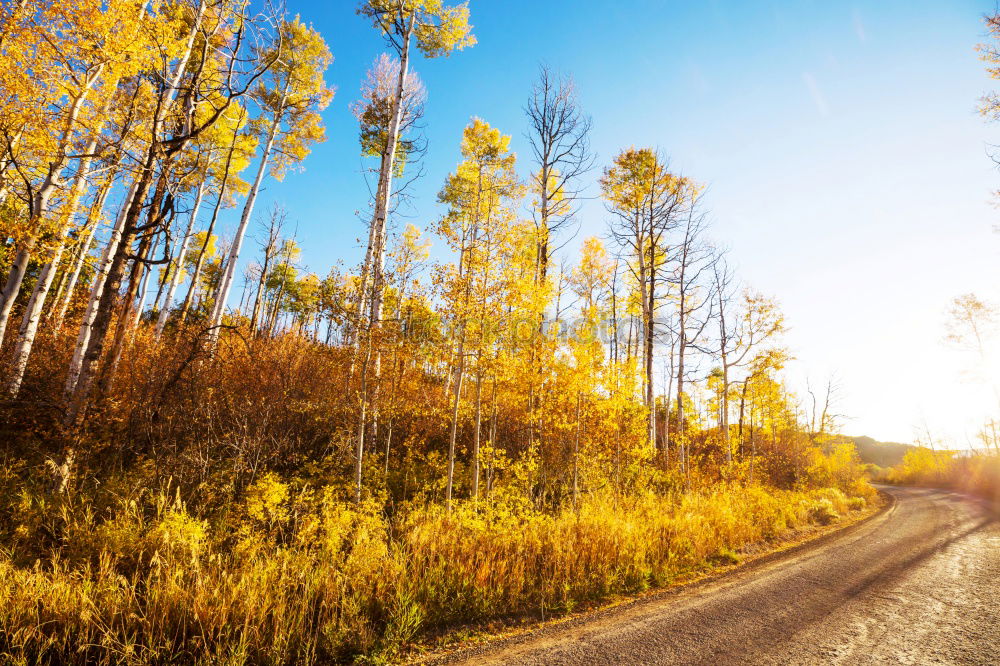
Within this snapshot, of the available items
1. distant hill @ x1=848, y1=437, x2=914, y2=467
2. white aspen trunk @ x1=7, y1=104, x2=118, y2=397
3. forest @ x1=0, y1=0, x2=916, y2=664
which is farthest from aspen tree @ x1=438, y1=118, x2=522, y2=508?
distant hill @ x1=848, y1=437, x2=914, y2=467

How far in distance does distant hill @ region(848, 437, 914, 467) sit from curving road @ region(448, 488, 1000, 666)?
65.4 metres

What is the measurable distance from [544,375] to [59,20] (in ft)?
37.8

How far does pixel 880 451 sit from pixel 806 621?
8175 cm

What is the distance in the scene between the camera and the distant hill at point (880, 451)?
55719 mm

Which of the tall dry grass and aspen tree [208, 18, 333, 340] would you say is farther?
aspen tree [208, 18, 333, 340]

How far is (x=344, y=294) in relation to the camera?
257 inches

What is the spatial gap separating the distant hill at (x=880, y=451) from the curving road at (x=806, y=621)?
65.4m

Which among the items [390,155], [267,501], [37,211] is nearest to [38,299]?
[37,211]

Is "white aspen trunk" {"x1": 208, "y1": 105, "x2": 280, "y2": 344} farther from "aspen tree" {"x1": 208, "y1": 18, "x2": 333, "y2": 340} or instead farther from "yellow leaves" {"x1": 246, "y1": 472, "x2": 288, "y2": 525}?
"yellow leaves" {"x1": 246, "y1": 472, "x2": 288, "y2": 525}

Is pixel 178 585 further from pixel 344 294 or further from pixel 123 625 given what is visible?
pixel 344 294

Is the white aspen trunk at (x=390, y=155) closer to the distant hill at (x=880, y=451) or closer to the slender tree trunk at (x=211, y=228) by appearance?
the slender tree trunk at (x=211, y=228)

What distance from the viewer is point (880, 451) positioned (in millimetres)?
60312

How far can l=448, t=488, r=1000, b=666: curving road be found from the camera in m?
3.58

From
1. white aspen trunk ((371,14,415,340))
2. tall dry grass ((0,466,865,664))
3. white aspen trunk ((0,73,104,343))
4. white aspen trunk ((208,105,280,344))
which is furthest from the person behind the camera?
white aspen trunk ((208,105,280,344))
